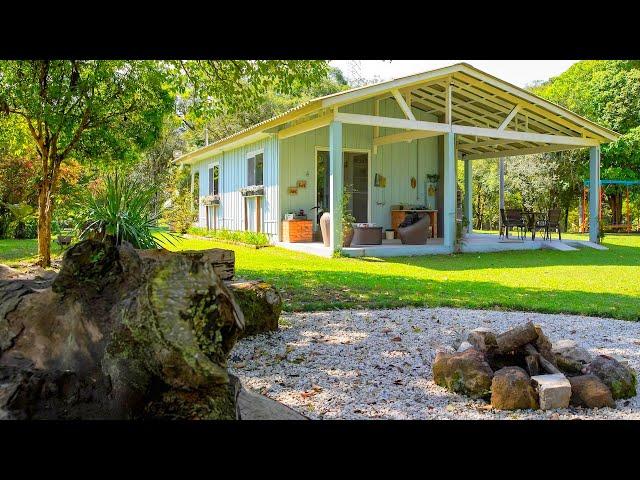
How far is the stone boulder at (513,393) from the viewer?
324 centimetres

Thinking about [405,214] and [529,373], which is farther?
[405,214]

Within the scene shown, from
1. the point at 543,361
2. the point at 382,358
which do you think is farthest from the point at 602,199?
the point at 543,361

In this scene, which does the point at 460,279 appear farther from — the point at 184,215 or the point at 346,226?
the point at 184,215

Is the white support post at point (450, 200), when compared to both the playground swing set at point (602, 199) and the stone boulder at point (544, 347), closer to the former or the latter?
the stone boulder at point (544, 347)

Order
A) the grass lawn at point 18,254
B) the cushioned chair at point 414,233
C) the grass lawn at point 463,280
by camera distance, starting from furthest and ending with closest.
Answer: the cushioned chair at point 414,233 < the grass lawn at point 18,254 < the grass lawn at point 463,280

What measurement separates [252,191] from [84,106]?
7.59 m

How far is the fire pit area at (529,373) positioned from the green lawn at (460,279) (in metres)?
2.55

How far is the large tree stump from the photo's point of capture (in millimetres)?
2107

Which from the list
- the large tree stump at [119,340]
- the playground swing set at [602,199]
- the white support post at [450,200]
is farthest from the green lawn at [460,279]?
the playground swing set at [602,199]

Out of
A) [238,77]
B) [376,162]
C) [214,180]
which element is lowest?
[214,180]

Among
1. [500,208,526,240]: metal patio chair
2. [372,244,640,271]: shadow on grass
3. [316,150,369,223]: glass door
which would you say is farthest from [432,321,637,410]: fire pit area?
[316,150,369,223]: glass door

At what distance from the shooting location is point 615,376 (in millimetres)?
3459
